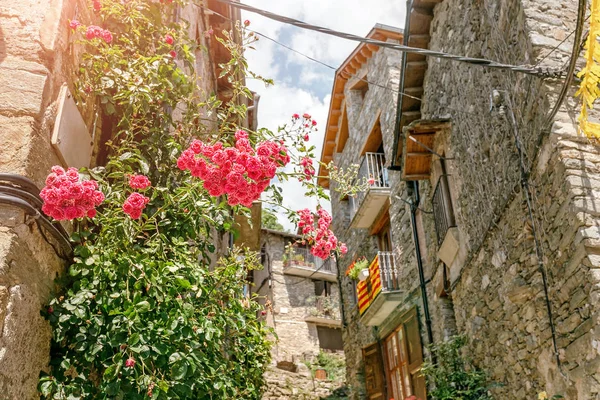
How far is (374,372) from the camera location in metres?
11.6

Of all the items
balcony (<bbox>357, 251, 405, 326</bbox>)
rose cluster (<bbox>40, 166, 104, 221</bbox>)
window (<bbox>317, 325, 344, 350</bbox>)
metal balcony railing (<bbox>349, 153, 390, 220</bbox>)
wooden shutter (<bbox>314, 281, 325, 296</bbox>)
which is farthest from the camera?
wooden shutter (<bbox>314, 281, 325, 296</bbox>)

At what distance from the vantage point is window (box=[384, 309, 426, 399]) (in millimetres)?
9123

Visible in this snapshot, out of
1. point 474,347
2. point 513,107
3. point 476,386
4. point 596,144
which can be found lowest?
point 476,386

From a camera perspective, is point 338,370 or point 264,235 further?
point 264,235

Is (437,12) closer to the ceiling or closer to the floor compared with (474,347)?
closer to the ceiling

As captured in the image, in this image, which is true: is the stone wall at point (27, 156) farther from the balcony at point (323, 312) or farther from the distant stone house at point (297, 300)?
the balcony at point (323, 312)

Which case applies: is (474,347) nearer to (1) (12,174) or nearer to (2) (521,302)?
(2) (521,302)

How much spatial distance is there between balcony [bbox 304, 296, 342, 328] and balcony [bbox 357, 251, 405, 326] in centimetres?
1412

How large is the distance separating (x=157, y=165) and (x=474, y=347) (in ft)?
14.6

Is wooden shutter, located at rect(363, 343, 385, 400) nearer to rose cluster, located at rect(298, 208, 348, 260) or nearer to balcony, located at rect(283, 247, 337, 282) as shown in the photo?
rose cluster, located at rect(298, 208, 348, 260)

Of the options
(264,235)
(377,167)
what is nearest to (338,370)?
(264,235)

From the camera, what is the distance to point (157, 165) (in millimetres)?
4070

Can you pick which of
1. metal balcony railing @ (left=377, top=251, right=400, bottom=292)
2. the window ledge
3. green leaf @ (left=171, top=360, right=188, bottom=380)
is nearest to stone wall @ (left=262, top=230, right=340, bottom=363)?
metal balcony railing @ (left=377, top=251, right=400, bottom=292)

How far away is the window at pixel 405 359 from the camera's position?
912cm
